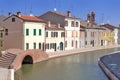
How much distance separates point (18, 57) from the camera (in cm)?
3338

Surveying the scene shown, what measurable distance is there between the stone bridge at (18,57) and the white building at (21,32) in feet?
14.2

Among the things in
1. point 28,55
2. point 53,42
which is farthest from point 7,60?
point 53,42

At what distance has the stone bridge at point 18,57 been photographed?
1195 inches

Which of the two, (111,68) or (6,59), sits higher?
(6,59)

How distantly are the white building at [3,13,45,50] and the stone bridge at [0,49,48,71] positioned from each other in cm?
434

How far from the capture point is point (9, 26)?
4578 cm

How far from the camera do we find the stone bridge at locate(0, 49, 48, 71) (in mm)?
30361

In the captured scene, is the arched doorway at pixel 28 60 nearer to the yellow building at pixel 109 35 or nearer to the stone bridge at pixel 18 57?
the stone bridge at pixel 18 57

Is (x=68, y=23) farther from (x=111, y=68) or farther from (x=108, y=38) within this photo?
(x=108, y=38)

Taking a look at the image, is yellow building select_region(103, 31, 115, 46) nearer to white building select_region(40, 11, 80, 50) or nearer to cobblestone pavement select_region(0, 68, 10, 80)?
→ white building select_region(40, 11, 80, 50)

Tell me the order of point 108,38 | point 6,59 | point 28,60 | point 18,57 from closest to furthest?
1. point 6,59
2. point 18,57
3. point 28,60
4. point 108,38

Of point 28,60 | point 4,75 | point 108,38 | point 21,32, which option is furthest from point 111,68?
point 108,38

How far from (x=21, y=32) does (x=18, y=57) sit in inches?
463

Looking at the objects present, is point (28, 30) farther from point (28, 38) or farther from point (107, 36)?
point (107, 36)
